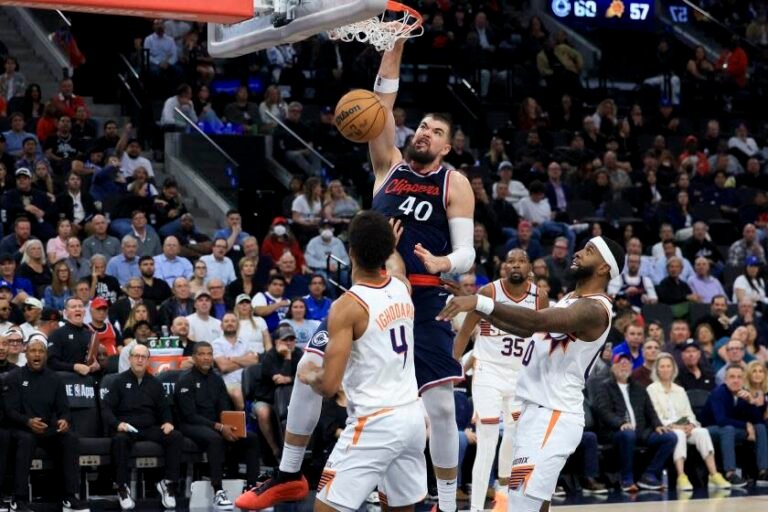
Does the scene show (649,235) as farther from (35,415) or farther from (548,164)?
(35,415)

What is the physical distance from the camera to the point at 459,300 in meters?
7.43

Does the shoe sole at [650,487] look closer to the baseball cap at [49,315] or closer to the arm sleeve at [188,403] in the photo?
the arm sleeve at [188,403]

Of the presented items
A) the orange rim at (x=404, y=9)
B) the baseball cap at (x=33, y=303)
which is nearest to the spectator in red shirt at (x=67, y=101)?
the baseball cap at (x=33, y=303)

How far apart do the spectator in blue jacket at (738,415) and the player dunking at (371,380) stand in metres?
9.48

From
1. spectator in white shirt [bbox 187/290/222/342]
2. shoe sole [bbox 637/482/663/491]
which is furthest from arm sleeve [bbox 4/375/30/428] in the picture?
shoe sole [bbox 637/482/663/491]

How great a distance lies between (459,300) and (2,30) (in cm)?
1669

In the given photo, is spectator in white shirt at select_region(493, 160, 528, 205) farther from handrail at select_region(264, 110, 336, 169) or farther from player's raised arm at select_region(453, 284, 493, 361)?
player's raised arm at select_region(453, 284, 493, 361)

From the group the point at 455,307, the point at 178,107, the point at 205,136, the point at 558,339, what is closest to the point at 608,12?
the point at 205,136

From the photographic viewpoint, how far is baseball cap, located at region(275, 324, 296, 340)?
48.5 ft

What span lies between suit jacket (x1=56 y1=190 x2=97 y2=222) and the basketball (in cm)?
898

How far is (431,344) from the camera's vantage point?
902 cm

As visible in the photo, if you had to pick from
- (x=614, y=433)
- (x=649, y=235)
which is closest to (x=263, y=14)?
(x=614, y=433)

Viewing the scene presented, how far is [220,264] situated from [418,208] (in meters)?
8.34

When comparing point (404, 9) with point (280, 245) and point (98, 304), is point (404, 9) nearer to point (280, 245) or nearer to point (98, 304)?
point (98, 304)
